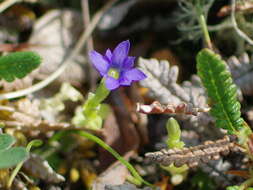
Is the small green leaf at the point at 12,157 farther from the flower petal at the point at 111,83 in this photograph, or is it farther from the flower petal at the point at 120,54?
the flower petal at the point at 120,54

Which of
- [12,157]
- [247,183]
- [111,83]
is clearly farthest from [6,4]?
[247,183]

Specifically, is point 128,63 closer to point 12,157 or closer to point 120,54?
point 120,54

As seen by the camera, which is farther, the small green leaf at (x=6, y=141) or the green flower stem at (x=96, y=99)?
the green flower stem at (x=96, y=99)

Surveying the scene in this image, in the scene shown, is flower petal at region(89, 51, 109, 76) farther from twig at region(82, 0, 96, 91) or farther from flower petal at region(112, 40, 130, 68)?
twig at region(82, 0, 96, 91)

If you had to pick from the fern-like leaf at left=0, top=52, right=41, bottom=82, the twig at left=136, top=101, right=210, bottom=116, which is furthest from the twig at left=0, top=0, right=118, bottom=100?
the twig at left=136, top=101, right=210, bottom=116

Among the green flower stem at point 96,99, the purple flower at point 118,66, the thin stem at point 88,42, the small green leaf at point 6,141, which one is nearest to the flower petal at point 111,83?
the purple flower at point 118,66

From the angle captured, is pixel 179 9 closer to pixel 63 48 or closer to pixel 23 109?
pixel 63 48

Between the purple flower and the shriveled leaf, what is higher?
the purple flower
